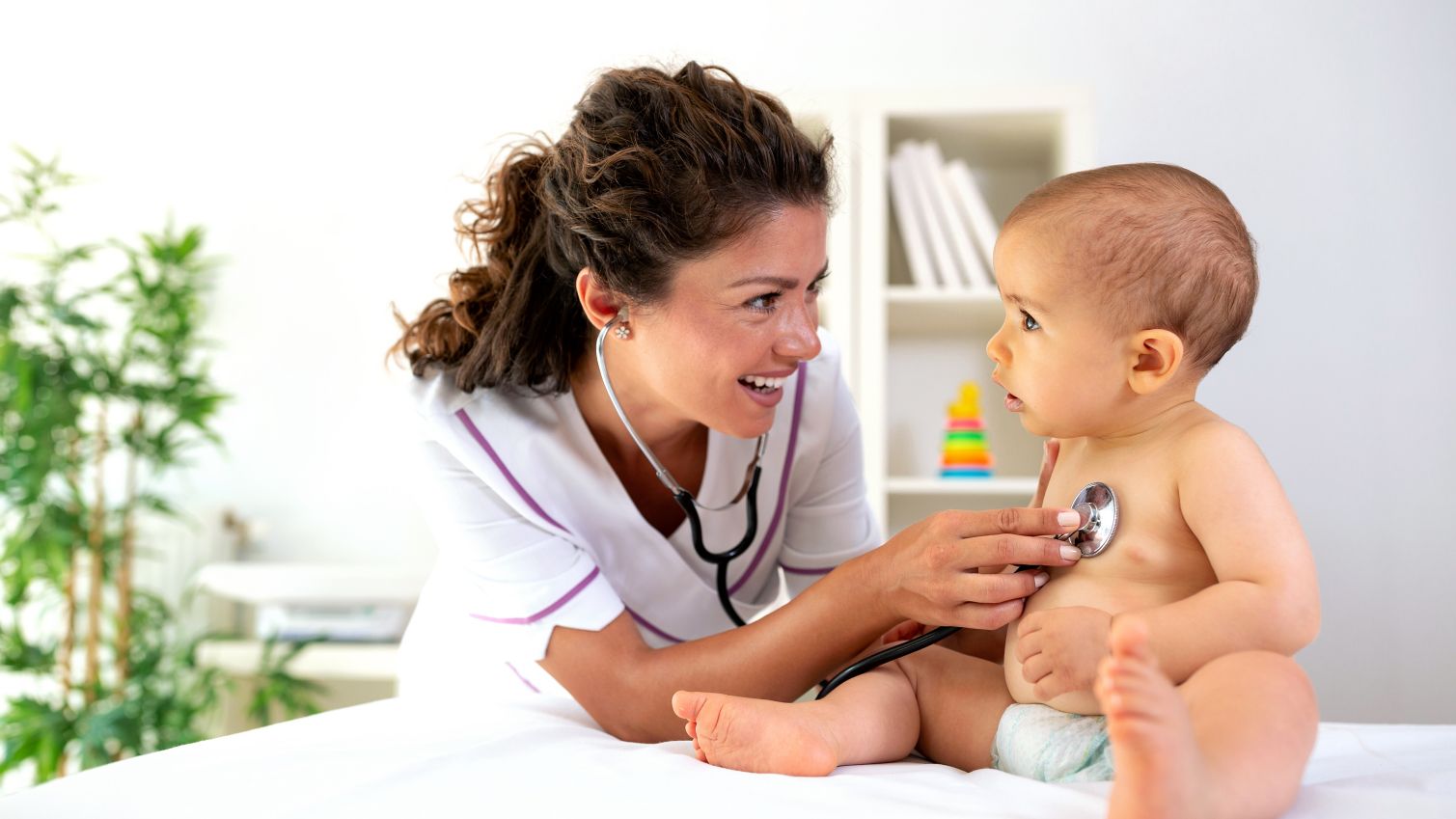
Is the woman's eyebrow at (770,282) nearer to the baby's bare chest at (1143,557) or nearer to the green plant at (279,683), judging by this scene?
the baby's bare chest at (1143,557)

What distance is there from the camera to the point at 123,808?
0.83m

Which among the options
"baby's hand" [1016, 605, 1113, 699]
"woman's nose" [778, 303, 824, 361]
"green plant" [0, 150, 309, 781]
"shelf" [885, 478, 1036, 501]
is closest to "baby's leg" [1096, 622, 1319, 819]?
"baby's hand" [1016, 605, 1113, 699]

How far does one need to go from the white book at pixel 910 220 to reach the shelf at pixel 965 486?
444 mm

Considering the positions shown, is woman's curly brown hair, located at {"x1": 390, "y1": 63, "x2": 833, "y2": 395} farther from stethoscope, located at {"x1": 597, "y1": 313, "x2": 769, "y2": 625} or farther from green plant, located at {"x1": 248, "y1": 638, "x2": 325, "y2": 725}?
green plant, located at {"x1": 248, "y1": 638, "x2": 325, "y2": 725}

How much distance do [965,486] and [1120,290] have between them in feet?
4.81

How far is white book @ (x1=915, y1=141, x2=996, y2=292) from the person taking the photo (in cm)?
251

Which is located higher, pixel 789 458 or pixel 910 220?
pixel 910 220

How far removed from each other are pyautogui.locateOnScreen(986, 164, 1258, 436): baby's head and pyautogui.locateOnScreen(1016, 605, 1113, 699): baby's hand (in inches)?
8.4

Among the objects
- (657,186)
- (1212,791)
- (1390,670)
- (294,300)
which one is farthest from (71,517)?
A: (1390,670)

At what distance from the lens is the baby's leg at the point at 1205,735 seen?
2.28ft

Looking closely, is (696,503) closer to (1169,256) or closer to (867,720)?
(867,720)

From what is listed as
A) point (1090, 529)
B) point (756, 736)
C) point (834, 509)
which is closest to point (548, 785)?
point (756, 736)

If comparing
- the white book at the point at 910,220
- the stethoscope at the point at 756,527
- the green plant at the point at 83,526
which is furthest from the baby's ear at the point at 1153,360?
the green plant at the point at 83,526

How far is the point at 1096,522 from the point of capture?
3.33 ft
